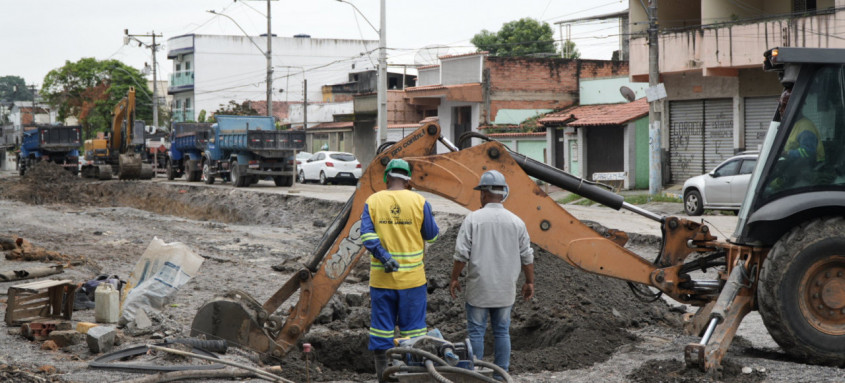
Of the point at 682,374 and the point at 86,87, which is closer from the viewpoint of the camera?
the point at 682,374

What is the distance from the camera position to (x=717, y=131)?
27.2 meters

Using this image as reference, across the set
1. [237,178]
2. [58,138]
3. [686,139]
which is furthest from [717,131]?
[58,138]

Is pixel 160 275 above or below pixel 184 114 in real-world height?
below

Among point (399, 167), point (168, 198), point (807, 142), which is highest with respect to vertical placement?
point (807, 142)

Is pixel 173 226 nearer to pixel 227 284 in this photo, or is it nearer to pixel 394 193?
pixel 227 284

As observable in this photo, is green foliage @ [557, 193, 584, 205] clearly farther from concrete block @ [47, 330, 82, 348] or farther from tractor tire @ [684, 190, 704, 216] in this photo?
concrete block @ [47, 330, 82, 348]

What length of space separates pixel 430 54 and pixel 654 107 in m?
35.4

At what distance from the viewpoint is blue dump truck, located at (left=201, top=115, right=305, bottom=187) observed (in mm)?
31484

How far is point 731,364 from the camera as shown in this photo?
22.5 feet

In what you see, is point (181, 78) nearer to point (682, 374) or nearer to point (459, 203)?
point (459, 203)

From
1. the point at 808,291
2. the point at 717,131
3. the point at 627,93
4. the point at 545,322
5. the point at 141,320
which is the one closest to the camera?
the point at 808,291

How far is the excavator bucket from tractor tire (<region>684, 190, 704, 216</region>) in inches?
644

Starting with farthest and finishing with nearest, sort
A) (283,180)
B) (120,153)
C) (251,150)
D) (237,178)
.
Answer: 1. (120,153)
2. (283,180)
3. (237,178)
4. (251,150)

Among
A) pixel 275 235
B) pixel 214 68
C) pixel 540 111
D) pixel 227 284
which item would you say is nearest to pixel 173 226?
pixel 275 235
